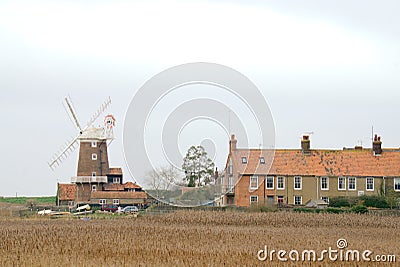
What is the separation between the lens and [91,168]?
261 feet

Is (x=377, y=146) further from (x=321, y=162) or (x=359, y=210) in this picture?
(x=359, y=210)

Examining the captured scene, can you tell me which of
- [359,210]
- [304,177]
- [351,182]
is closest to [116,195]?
[304,177]

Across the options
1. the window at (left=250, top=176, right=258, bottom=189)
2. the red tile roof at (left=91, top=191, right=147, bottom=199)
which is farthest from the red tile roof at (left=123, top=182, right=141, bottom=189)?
the window at (left=250, top=176, right=258, bottom=189)

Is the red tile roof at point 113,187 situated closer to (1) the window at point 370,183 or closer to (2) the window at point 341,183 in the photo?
(2) the window at point 341,183

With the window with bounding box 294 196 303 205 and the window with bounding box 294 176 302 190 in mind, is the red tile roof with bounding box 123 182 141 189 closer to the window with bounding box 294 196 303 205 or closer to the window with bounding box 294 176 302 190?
the window with bounding box 294 176 302 190

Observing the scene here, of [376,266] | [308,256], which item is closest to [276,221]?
[308,256]

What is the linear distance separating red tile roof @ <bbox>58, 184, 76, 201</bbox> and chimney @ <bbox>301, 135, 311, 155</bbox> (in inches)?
1067

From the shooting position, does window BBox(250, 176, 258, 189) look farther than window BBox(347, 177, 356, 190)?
No

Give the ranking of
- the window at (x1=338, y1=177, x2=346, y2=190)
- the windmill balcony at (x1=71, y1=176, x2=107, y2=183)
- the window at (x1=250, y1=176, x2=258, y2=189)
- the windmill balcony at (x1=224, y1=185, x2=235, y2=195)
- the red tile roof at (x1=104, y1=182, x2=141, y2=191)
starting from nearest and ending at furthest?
the windmill balcony at (x1=224, y1=185, x2=235, y2=195) → the window at (x1=250, y1=176, x2=258, y2=189) → the window at (x1=338, y1=177, x2=346, y2=190) → the windmill balcony at (x1=71, y1=176, x2=107, y2=183) → the red tile roof at (x1=104, y1=182, x2=141, y2=191)

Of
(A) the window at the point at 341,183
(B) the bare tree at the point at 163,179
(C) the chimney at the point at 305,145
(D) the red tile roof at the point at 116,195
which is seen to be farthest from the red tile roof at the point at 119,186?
(A) the window at the point at 341,183

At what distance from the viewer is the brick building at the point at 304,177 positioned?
63750 millimetres

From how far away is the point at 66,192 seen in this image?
81.9 meters

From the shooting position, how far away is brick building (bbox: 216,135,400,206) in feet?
209

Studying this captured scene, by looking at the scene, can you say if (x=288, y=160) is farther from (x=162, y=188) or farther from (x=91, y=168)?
(x=91, y=168)
